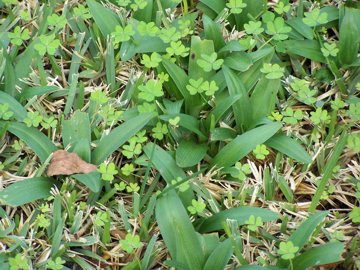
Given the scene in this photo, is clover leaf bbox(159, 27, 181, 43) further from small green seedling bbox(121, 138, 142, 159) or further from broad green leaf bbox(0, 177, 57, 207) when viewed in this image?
broad green leaf bbox(0, 177, 57, 207)

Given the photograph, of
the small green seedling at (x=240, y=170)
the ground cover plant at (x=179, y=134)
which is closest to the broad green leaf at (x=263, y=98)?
the ground cover plant at (x=179, y=134)

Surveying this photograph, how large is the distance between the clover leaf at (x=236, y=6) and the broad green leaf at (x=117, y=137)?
2.16 feet

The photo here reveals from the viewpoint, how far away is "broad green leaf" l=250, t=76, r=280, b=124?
2.54 metres

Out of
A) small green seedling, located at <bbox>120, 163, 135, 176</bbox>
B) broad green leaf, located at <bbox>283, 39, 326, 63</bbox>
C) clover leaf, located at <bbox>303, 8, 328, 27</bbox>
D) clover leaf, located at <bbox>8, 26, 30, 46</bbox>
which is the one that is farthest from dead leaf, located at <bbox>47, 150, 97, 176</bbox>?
clover leaf, located at <bbox>303, 8, 328, 27</bbox>

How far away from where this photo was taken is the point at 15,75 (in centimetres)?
263

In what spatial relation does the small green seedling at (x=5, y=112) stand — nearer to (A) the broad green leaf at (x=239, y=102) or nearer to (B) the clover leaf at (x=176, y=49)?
(B) the clover leaf at (x=176, y=49)

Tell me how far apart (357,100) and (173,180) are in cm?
87

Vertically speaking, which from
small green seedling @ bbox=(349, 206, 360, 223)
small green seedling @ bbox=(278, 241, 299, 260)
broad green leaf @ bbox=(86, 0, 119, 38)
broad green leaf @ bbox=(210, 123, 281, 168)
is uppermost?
broad green leaf @ bbox=(86, 0, 119, 38)

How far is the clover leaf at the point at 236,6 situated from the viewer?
2744mm

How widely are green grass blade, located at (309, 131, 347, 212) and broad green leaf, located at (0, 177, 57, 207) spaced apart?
0.97 metres

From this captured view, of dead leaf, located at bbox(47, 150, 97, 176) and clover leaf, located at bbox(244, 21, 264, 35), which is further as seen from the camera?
clover leaf, located at bbox(244, 21, 264, 35)

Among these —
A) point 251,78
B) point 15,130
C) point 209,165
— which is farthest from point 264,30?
point 15,130

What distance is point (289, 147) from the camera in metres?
2.46

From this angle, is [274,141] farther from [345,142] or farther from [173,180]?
Answer: [173,180]
